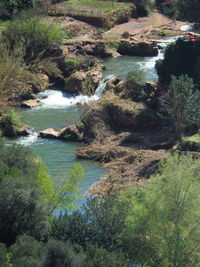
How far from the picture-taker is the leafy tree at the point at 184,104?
142ft

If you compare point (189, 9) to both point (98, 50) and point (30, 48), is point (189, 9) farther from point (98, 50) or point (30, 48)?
point (30, 48)

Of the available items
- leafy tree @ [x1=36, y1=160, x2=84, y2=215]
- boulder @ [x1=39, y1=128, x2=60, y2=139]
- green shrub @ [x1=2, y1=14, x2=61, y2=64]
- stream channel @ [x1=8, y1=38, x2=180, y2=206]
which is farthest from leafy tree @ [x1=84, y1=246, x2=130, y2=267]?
green shrub @ [x1=2, y1=14, x2=61, y2=64]

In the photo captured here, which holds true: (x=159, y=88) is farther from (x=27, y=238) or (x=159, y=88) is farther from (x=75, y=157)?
(x=27, y=238)

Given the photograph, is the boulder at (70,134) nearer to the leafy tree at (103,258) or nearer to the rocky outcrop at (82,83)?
the rocky outcrop at (82,83)

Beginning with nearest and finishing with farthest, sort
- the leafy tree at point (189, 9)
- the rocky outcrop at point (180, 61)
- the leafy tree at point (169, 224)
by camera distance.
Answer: the leafy tree at point (169, 224) < the rocky outcrop at point (180, 61) < the leafy tree at point (189, 9)

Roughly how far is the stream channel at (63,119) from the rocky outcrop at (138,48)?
96cm

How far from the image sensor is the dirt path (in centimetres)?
7831

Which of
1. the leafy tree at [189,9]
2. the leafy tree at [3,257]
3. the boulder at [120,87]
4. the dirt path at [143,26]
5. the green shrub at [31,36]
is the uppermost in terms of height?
the leafy tree at [189,9]

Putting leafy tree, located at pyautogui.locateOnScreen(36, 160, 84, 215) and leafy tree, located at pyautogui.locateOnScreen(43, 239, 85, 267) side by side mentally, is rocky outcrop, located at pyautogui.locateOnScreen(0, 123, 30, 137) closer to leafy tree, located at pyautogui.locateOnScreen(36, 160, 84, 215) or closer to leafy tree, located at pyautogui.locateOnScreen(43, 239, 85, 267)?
leafy tree, located at pyautogui.locateOnScreen(36, 160, 84, 215)

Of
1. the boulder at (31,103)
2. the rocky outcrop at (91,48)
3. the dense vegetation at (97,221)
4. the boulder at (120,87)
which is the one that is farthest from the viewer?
the rocky outcrop at (91,48)

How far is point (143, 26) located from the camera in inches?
3263

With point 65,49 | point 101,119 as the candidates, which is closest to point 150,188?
point 101,119

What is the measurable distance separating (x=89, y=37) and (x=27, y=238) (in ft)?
172

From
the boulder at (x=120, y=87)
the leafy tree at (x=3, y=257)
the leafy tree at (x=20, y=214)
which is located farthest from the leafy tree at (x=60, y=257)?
the boulder at (x=120, y=87)
